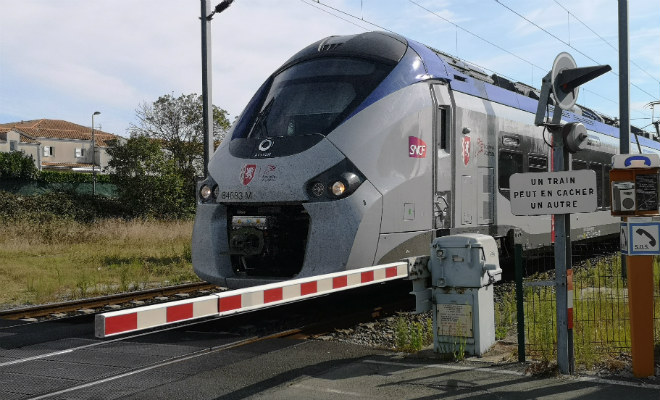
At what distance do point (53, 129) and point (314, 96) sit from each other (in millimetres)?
71041

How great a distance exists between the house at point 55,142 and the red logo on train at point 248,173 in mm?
61969

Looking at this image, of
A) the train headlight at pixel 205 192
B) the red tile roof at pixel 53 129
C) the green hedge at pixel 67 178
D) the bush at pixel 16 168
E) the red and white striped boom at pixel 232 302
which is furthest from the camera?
the red tile roof at pixel 53 129

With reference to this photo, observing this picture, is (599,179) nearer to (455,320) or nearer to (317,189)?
(317,189)

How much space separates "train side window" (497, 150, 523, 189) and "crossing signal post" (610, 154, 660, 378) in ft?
14.2

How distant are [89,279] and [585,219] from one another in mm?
9561

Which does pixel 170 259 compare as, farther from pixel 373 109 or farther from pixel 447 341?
pixel 447 341

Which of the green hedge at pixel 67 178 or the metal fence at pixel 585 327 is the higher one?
the green hedge at pixel 67 178

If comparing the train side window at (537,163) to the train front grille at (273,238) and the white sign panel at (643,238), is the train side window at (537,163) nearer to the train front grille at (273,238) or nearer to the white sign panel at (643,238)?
the train front grille at (273,238)

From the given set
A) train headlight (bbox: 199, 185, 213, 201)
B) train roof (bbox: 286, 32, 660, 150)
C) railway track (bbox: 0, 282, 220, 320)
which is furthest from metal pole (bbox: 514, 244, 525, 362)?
railway track (bbox: 0, 282, 220, 320)

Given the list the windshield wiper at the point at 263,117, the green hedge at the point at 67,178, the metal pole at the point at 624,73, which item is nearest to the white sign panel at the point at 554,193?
the windshield wiper at the point at 263,117

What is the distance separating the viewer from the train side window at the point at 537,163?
11.3m

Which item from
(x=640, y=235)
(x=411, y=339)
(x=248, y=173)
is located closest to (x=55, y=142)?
(x=248, y=173)

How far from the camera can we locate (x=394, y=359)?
20.6 ft

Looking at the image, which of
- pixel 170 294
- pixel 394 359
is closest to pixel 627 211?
pixel 394 359
